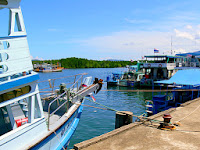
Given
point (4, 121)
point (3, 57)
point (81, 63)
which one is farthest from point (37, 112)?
point (81, 63)

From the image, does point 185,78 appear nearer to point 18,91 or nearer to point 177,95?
point 177,95

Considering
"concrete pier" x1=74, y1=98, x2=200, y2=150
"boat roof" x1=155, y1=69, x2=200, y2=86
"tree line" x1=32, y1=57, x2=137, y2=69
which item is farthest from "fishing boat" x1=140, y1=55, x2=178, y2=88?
"tree line" x1=32, y1=57, x2=137, y2=69

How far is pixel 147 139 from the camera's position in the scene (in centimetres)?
687

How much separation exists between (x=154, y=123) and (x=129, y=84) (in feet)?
96.7

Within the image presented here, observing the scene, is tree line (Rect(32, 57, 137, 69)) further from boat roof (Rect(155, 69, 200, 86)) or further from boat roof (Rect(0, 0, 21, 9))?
boat roof (Rect(0, 0, 21, 9))

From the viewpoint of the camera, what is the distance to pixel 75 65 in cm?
13475

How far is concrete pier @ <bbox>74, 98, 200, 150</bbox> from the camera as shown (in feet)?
20.5

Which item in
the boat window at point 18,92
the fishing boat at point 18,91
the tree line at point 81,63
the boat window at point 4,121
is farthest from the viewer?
the tree line at point 81,63

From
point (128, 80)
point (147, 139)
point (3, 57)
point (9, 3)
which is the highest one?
point (9, 3)

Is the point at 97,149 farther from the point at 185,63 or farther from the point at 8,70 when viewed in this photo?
the point at 185,63

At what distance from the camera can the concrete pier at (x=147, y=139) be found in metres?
6.24

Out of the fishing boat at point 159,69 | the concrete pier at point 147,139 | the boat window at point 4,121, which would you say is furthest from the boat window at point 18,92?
the fishing boat at point 159,69

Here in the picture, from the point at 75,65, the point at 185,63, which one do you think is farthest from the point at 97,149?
the point at 75,65

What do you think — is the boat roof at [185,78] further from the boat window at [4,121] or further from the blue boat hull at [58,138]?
the boat window at [4,121]
